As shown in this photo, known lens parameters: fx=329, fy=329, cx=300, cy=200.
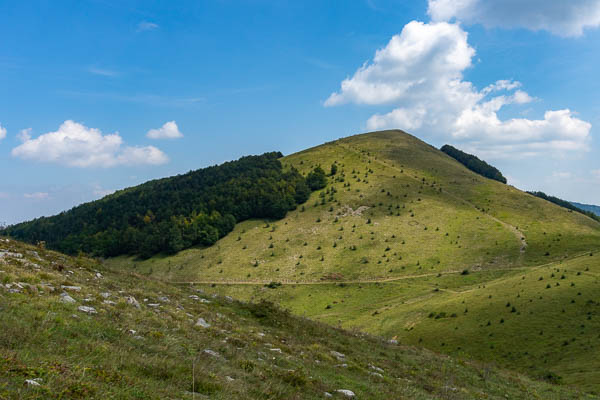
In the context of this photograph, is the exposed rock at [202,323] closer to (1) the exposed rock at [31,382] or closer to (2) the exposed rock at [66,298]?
(2) the exposed rock at [66,298]

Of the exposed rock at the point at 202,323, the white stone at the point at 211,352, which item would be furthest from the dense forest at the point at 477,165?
the white stone at the point at 211,352

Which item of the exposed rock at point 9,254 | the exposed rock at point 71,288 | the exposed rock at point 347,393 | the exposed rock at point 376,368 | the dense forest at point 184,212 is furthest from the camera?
the dense forest at point 184,212

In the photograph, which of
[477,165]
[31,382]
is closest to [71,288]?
[31,382]

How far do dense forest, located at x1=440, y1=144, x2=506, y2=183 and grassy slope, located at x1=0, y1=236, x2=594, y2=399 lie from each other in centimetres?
14429

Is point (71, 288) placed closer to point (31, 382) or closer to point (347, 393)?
point (31, 382)

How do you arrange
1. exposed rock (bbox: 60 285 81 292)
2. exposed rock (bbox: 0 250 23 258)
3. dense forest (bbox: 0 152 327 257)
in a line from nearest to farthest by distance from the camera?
exposed rock (bbox: 60 285 81 292) < exposed rock (bbox: 0 250 23 258) < dense forest (bbox: 0 152 327 257)

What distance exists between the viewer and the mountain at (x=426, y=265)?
31516 millimetres

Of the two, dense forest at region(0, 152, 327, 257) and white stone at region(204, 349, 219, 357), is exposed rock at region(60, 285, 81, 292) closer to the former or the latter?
white stone at region(204, 349, 219, 357)

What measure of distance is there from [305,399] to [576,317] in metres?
34.7

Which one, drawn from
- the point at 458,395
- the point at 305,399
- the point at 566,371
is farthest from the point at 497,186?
the point at 305,399

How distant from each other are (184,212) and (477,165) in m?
128

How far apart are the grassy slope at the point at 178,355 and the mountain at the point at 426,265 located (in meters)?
9.91

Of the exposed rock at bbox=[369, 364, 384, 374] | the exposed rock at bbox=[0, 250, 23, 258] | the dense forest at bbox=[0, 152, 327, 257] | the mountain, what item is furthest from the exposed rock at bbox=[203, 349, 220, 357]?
the dense forest at bbox=[0, 152, 327, 257]

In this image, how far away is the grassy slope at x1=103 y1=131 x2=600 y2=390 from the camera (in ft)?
108
